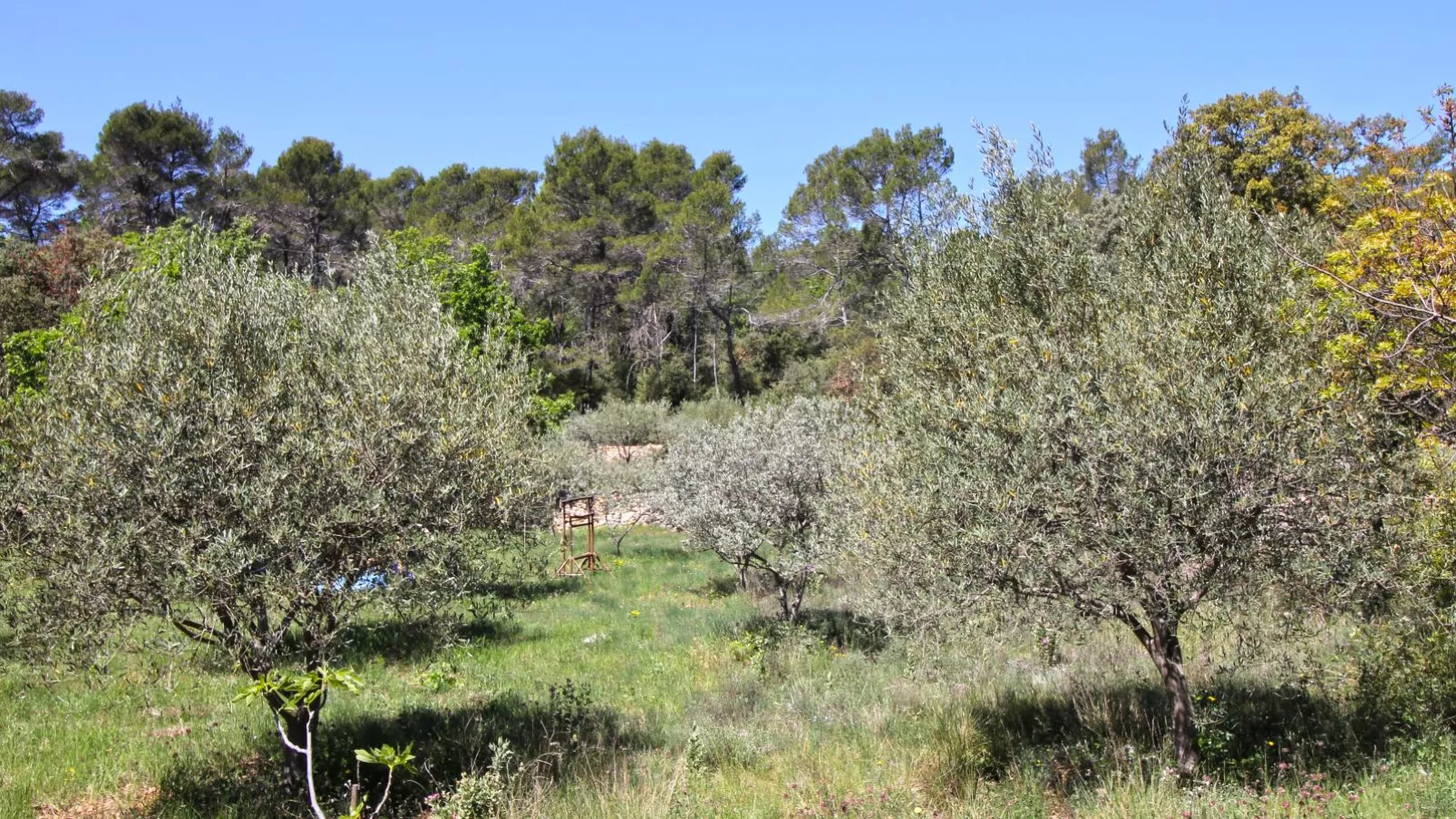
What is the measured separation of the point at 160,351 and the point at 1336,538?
30.1 feet

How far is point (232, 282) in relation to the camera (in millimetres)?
8062

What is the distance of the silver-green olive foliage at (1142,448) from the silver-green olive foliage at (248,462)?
406 centimetres

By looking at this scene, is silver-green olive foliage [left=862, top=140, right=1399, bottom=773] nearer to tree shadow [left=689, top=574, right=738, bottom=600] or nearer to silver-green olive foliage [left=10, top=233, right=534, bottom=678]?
silver-green olive foliage [left=10, top=233, right=534, bottom=678]

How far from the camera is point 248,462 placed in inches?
278

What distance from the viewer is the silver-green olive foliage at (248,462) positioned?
22.3ft

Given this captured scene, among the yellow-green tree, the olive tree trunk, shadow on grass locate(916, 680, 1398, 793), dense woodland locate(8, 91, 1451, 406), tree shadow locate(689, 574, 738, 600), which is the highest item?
dense woodland locate(8, 91, 1451, 406)

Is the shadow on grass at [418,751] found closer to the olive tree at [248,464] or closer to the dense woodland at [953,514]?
the dense woodland at [953,514]

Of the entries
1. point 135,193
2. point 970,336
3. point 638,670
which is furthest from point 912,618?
point 135,193

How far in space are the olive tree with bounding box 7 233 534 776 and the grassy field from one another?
0.73 meters

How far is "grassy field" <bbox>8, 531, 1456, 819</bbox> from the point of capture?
25.5ft

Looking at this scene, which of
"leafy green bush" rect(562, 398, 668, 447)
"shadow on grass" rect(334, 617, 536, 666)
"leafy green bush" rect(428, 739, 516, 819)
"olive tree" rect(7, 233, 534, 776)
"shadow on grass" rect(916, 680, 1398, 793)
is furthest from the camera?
"leafy green bush" rect(562, 398, 668, 447)

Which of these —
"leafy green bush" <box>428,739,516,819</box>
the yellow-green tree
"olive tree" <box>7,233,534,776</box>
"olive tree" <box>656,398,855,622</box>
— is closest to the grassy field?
"leafy green bush" <box>428,739,516,819</box>

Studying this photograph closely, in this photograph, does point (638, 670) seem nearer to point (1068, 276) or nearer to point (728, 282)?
point (1068, 276)

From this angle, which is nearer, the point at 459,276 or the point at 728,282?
the point at 459,276
